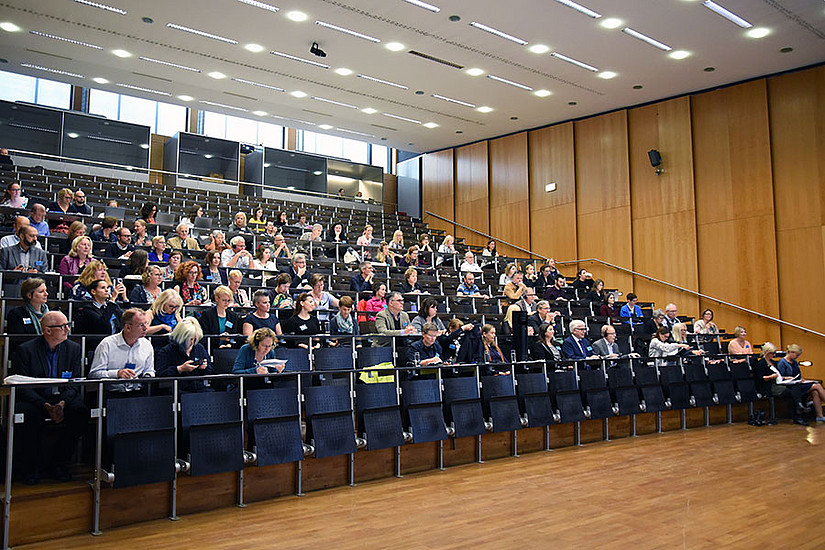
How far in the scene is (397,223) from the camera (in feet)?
44.9

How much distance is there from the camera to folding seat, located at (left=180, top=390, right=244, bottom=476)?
11.4 ft

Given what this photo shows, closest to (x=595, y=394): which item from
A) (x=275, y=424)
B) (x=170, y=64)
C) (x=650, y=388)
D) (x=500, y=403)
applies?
(x=650, y=388)

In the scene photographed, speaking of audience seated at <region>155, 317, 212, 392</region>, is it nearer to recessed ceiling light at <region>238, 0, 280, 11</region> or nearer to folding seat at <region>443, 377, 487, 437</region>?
folding seat at <region>443, 377, 487, 437</region>

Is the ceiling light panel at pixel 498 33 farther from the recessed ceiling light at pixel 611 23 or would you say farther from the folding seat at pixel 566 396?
the folding seat at pixel 566 396

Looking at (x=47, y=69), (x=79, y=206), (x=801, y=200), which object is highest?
(x=47, y=69)

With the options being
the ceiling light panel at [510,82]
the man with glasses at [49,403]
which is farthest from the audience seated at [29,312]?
the ceiling light panel at [510,82]

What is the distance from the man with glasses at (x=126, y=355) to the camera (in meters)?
3.56

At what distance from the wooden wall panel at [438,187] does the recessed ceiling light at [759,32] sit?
7215 mm

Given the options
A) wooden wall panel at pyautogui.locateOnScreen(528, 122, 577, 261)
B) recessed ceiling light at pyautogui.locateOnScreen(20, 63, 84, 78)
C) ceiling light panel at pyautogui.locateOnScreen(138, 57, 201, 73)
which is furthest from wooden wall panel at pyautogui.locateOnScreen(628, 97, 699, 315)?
recessed ceiling light at pyautogui.locateOnScreen(20, 63, 84, 78)

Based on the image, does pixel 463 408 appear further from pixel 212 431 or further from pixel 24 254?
pixel 24 254

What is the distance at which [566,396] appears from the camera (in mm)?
5566

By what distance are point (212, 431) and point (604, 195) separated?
945 centimetres

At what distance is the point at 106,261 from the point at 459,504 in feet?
13.0

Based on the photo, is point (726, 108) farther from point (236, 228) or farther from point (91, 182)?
point (91, 182)
